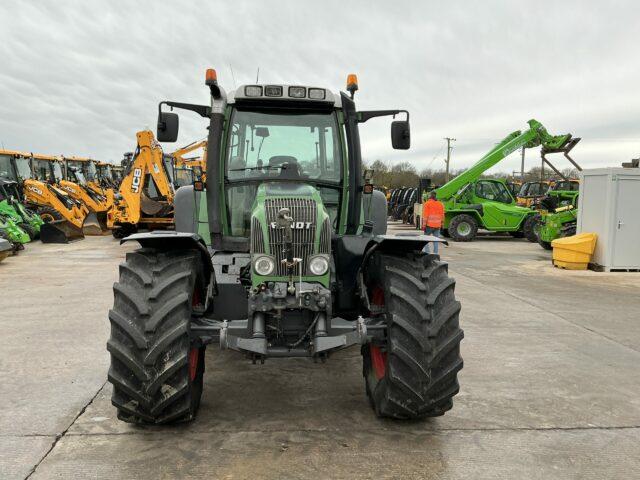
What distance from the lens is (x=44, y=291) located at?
8.66 m

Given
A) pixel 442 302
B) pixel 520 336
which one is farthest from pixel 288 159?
pixel 520 336

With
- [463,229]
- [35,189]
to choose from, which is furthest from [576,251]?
[35,189]

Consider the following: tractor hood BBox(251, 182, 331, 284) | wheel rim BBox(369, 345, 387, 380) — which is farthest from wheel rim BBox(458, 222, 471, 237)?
tractor hood BBox(251, 182, 331, 284)

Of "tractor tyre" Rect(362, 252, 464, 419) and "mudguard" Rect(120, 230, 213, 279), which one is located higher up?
"mudguard" Rect(120, 230, 213, 279)

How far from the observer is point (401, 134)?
16.0ft

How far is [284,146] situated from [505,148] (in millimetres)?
16146

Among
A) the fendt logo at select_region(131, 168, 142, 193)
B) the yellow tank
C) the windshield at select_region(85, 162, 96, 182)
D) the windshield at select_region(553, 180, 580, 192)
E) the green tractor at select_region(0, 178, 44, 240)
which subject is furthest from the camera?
the windshield at select_region(85, 162, 96, 182)

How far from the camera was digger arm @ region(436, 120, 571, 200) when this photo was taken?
18.5 meters

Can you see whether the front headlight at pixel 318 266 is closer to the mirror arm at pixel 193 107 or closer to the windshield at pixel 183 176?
the mirror arm at pixel 193 107

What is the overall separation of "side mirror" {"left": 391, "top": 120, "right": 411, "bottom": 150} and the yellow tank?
862 centimetres

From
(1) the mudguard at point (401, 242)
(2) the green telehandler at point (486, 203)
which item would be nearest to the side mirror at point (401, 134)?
(1) the mudguard at point (401, 242)

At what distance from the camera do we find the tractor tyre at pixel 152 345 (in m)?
3.29

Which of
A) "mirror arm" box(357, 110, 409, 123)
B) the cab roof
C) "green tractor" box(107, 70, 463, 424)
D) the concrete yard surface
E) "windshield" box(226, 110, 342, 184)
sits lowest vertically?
the concrete yard surface

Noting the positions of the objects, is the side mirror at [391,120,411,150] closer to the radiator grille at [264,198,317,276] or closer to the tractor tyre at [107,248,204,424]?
the radiator grille at [264,198,317,276]
